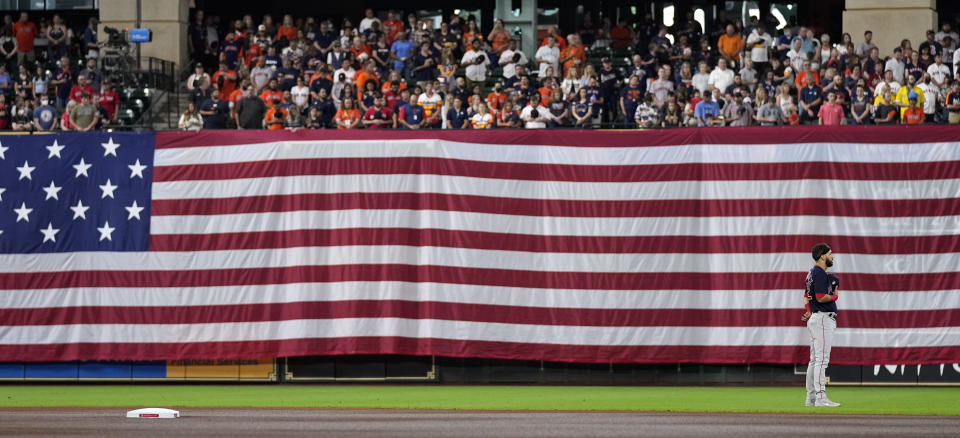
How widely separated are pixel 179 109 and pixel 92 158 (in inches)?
328

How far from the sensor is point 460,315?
64.7ft

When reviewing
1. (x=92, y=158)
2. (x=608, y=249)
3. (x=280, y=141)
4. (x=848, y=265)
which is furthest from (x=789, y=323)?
(x=92, y=158)

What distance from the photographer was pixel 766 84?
2512 centimetres

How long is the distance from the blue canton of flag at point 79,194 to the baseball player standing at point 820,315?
30.6 ft

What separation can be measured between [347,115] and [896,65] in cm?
968

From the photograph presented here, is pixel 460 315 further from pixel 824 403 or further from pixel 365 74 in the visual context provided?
pixel 365 74

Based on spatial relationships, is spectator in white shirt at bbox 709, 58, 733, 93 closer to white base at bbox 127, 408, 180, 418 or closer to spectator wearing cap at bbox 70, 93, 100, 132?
spectator wearing cap at bbox 70, 93, 100, 132

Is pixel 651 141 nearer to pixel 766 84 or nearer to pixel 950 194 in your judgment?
pixel 950 194

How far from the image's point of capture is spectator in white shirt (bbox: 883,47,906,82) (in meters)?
Result: 25.5

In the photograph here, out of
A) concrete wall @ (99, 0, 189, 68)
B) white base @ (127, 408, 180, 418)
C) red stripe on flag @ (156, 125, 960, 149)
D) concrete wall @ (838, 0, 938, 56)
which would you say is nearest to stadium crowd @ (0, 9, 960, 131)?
concrete wall @ (838, 0, 938, 56)

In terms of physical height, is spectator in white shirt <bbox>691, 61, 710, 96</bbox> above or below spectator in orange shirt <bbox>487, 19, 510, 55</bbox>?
below

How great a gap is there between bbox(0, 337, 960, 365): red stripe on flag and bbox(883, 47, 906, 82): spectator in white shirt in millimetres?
7748

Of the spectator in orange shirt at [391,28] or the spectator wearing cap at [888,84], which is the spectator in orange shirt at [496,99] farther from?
the spectator wearing cap at [888,84]

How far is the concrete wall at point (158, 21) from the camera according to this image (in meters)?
31.3
